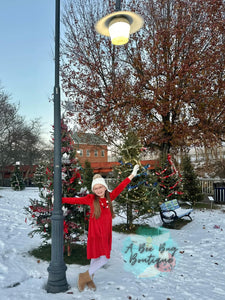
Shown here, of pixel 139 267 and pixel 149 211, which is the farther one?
pixel 149 211

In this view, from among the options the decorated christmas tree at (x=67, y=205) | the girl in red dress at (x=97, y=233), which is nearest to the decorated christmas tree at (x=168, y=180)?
the decorated christmas tree at (x=67, y=205)

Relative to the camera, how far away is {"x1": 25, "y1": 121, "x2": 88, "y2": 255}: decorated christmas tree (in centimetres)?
523

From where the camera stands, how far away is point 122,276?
4.50 meters

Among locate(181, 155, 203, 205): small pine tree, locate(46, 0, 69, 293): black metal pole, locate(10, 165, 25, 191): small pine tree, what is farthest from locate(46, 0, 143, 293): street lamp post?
locate(10, 165, 25, 191): small pine tree

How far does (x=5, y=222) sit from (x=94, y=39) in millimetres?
10177

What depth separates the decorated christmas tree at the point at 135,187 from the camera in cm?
786

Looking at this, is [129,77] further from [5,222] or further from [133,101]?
[5,222]

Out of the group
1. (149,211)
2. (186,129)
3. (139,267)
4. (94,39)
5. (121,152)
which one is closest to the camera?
(139,267)

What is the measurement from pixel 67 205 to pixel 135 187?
124 inches

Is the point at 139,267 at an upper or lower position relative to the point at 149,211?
lower

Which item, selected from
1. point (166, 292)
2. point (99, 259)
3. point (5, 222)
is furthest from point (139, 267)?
point (5, 222)

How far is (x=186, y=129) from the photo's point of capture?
11609 mm

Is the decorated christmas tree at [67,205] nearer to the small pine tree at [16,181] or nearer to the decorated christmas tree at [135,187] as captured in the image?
the decorated christmas tree at [135,187]

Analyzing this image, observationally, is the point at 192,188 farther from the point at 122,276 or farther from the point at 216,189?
the point at 122,276
